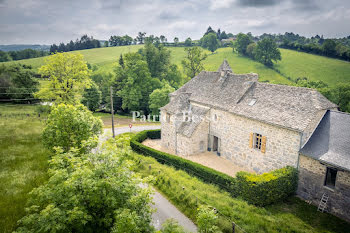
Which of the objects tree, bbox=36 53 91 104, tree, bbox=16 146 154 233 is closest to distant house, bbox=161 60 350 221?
tree, bbox=16 146 154 233

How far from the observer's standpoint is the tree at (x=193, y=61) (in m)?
60.8

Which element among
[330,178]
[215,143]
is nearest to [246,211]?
[330,178]

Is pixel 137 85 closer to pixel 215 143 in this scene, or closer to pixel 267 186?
pixel 215 143

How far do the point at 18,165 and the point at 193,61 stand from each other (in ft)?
162

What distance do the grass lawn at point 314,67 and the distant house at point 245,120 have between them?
130 feet

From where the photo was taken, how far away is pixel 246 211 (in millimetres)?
16828

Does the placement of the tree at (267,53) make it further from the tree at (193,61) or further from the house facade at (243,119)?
the house facade at (243,119)

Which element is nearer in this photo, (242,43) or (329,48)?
(329,48)

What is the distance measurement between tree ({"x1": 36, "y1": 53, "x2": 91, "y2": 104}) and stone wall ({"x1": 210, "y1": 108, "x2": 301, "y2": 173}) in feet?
78.9

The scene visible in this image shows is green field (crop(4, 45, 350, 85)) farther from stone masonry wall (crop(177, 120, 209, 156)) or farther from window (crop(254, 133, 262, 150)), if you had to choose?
window (crop(254, 133, 262, 150))

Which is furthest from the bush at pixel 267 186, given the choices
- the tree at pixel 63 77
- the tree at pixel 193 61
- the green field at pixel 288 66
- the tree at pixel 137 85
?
the tree at pixel 193 61

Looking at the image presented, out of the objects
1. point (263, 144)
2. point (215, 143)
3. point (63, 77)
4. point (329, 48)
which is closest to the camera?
point (263, 144)

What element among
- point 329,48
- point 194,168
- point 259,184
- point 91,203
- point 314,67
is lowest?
point 194,168

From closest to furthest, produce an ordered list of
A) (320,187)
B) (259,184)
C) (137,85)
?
(259,184), (320,187), (137,85)
